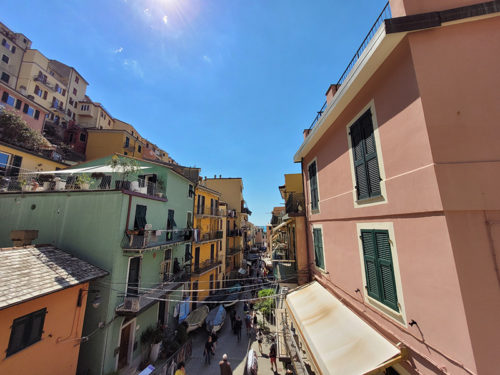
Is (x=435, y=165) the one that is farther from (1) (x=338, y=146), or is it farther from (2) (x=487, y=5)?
(1) (x=338, y=146)

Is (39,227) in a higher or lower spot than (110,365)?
higher

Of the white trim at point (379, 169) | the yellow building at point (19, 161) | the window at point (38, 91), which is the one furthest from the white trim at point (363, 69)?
the window at point (38, 91)

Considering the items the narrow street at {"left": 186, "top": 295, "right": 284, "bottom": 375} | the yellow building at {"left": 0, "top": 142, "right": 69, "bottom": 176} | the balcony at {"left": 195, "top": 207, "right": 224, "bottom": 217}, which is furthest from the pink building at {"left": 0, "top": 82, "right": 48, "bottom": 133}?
the narrow street at {"left": 186, "top": 295, "right": 284, "bottom": 375}

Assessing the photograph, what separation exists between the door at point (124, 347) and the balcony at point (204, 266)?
8067 mm

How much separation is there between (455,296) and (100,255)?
1344cm

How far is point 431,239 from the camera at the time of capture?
3598mm

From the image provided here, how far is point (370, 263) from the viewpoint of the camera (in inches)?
212

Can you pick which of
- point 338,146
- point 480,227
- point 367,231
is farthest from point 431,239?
point 338,146

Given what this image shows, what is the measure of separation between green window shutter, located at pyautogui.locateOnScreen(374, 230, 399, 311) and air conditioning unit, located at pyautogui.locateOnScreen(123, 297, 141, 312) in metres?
11.0

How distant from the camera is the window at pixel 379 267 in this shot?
4.61m

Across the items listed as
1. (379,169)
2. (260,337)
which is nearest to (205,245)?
(260,337)

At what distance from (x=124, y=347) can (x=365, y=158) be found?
1592cm

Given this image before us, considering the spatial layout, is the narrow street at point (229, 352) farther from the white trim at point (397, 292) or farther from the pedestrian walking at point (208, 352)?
the white trim at point (397, 292)

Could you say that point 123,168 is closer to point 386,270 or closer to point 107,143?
point 386,270
